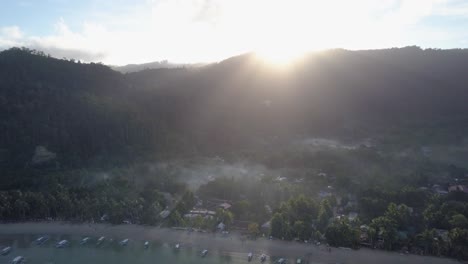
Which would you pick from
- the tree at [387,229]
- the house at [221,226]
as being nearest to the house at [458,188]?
the tree at [387,229]

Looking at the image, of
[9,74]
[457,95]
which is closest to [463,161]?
[457,95]

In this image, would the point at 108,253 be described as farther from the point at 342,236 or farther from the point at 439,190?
the point at 439,190

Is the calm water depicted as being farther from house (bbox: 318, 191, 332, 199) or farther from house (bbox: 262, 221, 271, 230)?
house (bbox: 318, 191, 332, 199)

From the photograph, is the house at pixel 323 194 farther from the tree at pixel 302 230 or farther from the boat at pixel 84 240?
the boat at pixel 84 240

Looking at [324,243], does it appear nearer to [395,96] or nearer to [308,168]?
[308,168]

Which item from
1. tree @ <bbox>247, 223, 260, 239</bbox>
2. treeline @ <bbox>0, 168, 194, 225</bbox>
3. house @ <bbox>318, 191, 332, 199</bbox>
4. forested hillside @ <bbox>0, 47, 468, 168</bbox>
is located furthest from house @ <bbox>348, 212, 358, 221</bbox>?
forested hillside @ <bbox>0, 47, 468, 168</bbox>

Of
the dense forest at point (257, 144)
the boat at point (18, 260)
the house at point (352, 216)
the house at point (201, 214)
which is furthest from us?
the house at point (201, 214)
